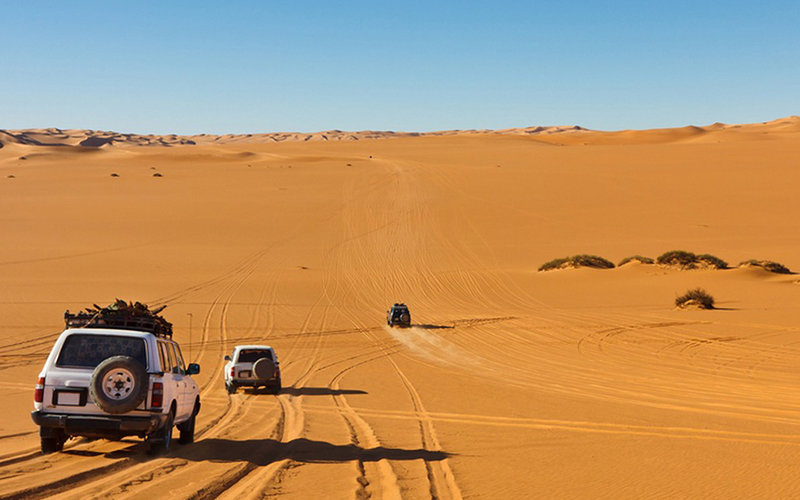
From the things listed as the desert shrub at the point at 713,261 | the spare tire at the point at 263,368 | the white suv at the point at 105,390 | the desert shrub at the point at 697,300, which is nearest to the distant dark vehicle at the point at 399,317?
the desert shrub at the point at 697,300

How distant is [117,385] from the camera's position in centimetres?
994

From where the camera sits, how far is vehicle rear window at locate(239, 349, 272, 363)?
18908 millimetres

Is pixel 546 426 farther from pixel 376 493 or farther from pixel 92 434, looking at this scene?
pixel 92 434

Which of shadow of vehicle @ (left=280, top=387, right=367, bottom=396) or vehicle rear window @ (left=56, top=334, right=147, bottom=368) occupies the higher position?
vehicle rear window @ (left=56, top=334, right=147, bottom=368)

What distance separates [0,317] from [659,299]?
83.9ft

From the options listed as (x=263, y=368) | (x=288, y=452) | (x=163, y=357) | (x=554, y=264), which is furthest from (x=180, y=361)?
(x=554, y=264)

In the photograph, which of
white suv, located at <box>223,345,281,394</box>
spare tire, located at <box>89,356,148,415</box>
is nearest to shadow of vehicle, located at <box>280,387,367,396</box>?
white suv, located at <box>223,345,281,394</box>

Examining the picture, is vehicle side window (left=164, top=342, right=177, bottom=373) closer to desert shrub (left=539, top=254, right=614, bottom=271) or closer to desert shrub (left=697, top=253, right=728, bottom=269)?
desert shrub (left=539, top=254, right=614, bottom=271)

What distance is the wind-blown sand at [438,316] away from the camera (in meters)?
9.66

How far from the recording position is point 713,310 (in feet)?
106

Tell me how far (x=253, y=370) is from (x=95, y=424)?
8270 mm

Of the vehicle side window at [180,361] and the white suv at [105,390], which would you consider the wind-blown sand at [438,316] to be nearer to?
the white suv at [105,390]

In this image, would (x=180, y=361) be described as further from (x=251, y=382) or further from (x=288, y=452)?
(x=251, y=382)

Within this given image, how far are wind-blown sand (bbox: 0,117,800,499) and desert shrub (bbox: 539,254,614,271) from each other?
3.60 ft
